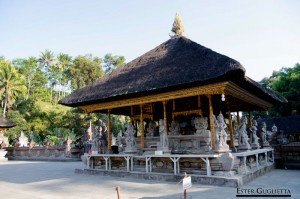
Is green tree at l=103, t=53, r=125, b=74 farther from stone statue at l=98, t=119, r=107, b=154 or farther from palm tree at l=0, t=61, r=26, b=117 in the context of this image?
stone statue at l=98, t=119, r=107, b=154

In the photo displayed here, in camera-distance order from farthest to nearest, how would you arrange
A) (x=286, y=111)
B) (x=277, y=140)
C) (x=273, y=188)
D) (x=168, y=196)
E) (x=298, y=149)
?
(x=286, y=111)
(x=277, y=140)
(x=298, y=149)
(x=273, y=188)
(x=168, y=196)

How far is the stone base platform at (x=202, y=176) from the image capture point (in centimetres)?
930

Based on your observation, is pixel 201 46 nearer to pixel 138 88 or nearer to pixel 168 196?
pixel 138 88

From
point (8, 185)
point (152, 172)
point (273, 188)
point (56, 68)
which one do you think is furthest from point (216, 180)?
point (56, 68)

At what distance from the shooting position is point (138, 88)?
37.9 ft

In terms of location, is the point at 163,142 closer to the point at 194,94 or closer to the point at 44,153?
the point at 194,94

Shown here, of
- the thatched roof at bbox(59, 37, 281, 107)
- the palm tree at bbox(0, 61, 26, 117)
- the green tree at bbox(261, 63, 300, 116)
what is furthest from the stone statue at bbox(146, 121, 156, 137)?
the palm tree at bbox(0, 61, 26, 117)

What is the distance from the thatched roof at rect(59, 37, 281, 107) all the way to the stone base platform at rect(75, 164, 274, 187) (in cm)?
358

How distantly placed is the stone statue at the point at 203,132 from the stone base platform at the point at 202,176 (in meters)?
1.66

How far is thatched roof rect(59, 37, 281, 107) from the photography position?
975 cm

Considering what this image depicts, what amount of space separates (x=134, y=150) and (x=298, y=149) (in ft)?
29.3

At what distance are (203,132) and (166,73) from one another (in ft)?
11.8

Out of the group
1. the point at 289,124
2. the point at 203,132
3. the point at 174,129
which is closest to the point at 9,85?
the point at 174,129

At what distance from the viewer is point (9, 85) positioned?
48.0m
